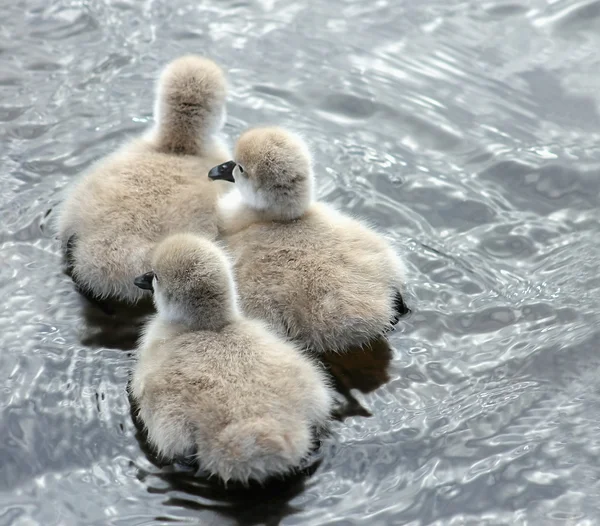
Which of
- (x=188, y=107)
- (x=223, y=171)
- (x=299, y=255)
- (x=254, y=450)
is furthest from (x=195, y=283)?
(x=188, y=107)

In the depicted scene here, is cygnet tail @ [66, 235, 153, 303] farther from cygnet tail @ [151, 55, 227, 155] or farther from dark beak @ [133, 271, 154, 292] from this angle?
cygnet tail @ [151, 55, 227, 155]

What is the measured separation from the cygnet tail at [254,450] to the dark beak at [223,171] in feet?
5.03

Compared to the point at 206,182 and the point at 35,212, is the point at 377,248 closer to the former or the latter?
the point at 206,182

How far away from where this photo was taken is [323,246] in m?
4.39

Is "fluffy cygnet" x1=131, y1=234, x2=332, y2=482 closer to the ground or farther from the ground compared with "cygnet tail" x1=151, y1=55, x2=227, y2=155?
closer to the ground

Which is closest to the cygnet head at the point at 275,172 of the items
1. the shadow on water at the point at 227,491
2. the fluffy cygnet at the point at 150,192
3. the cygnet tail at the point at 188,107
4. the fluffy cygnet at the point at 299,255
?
the fluffy cygnet at the point at 299,255

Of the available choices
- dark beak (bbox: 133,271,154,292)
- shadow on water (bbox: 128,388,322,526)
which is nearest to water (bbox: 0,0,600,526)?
shadow on water (bbox: 128,388,322,526)

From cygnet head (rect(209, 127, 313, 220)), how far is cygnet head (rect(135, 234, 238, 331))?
611 millimetres

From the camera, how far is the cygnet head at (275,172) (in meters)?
4.52

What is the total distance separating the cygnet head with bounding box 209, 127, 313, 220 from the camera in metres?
4.52

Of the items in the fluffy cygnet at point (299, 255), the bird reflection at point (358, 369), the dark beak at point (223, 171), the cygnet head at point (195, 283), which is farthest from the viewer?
the dark beak at point (223, 171)

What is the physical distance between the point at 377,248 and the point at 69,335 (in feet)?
4.59

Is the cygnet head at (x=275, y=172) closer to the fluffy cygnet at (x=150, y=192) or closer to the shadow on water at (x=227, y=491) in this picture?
the fluffy cygnet at (x=150, y=192)

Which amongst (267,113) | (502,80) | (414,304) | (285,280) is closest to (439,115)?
(502,80)
